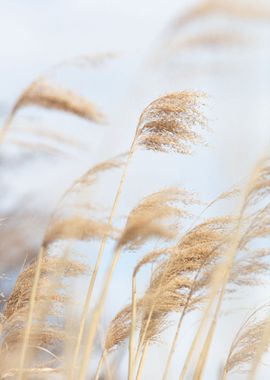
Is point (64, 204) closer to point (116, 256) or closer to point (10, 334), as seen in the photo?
point (116, 256)

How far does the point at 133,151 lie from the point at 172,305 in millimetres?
864

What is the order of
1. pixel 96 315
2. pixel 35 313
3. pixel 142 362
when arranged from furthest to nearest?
1. pixel 142 362
2. pixel 35 313
3. pixel 96 315

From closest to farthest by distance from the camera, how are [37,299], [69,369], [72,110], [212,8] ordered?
[212,8]
[72,110]
[69,369]
[37,299]

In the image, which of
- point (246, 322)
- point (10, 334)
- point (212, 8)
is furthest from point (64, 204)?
point (246, 322)

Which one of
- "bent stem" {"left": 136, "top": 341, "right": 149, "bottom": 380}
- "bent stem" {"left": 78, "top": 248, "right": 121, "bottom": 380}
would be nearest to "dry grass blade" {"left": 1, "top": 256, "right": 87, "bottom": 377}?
"bent stem" {"left": 136, "top": 341, "right": 149, "bottom": 380}

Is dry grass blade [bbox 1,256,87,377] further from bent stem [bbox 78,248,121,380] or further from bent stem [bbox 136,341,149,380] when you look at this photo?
bent stem [bbox 78,248,121,380]

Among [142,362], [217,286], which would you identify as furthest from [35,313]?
[217,286]

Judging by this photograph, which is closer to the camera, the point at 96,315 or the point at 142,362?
the point at 96,315

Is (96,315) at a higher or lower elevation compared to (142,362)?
lower

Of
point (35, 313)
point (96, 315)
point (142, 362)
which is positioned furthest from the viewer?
point (142, 362)

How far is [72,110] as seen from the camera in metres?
2.35

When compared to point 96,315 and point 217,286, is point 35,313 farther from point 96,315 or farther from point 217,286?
point 217,286

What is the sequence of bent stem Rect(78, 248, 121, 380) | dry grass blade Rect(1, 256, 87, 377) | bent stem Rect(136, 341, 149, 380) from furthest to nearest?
bent stem Rect(136, 341, 149, 380), dry grass blade Rect(1, 256, 87, 377), bent stem Rect(78, 248, 121, 380)

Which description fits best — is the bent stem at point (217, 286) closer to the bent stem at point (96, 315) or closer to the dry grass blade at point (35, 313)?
the bent stem at point (96, 315)
